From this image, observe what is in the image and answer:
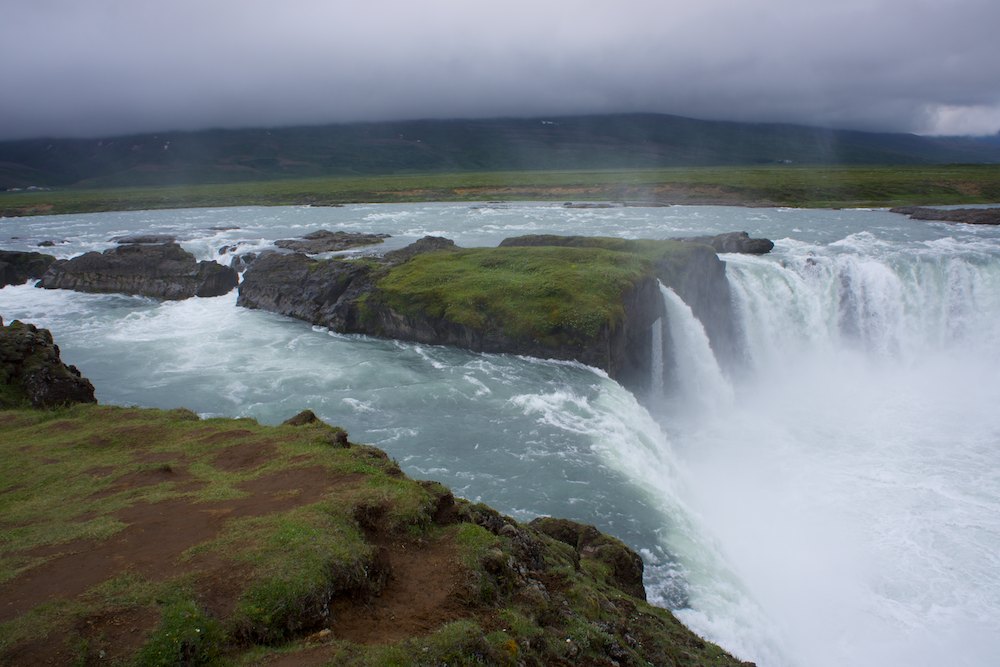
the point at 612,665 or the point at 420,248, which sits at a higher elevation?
the point at 420,248

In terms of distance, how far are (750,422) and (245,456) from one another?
1132 inches

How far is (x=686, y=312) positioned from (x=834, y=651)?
2375 centimetres

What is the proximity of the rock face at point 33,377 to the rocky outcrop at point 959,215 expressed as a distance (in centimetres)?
8621

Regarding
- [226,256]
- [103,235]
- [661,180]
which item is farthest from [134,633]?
[661,180]

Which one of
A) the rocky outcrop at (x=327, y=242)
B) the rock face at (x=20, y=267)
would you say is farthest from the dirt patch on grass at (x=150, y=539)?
the rock face at (x=20, y=267)

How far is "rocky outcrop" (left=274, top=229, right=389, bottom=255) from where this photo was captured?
197ft

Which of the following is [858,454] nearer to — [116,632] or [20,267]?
[116,632]

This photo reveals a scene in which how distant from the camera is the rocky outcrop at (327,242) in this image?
60094 mm

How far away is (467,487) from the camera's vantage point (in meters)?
21.4

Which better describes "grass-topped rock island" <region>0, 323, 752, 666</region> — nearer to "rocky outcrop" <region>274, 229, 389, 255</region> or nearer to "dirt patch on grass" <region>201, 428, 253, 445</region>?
"dirt patch on grass" <region>201, 428, 253, 445</region>

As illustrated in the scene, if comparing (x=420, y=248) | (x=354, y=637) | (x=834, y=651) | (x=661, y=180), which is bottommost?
(x=834, y=651)

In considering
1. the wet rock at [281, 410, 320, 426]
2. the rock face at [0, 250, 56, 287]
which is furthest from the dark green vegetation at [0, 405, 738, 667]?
the rock face at [0, 250, 56, 287]

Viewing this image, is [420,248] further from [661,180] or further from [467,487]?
[661,180]

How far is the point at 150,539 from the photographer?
482 inches
